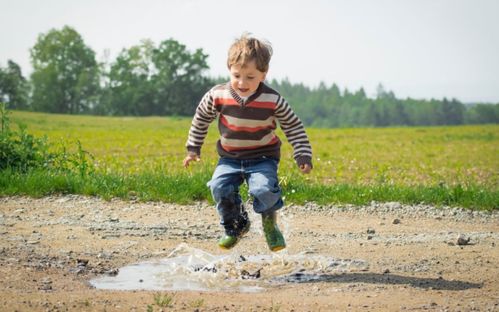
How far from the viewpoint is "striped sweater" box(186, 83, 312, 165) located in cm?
588

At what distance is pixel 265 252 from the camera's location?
22.3ft

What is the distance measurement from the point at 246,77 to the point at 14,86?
2381 inches

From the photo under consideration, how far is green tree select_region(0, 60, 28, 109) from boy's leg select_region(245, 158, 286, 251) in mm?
55359

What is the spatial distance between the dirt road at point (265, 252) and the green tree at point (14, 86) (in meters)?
52.9

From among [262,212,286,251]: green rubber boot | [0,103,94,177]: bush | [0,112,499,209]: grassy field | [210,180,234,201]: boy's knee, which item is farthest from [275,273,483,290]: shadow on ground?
[0,103,94,177]: bush

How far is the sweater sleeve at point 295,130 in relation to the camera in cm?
597

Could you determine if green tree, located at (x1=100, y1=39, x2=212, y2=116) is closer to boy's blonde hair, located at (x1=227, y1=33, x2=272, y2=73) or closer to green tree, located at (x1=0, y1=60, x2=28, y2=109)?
green tree, located at (x1=0, y1=60, x2=28, y2=109)

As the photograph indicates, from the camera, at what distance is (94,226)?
7582 millimetres

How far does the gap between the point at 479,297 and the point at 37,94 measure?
65761mm

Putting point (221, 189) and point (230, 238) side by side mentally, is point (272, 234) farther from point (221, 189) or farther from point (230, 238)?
point (221, 189)

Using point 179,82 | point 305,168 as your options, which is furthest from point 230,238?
point 179,82

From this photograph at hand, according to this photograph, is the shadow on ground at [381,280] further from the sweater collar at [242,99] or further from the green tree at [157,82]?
the green tree at [157,82]

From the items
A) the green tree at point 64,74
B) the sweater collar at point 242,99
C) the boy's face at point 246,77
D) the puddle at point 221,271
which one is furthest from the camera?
the green tree at point 64,74

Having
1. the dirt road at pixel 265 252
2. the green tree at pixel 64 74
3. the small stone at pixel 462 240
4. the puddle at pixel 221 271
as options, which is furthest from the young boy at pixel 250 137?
the green tree at pixel 64 74
